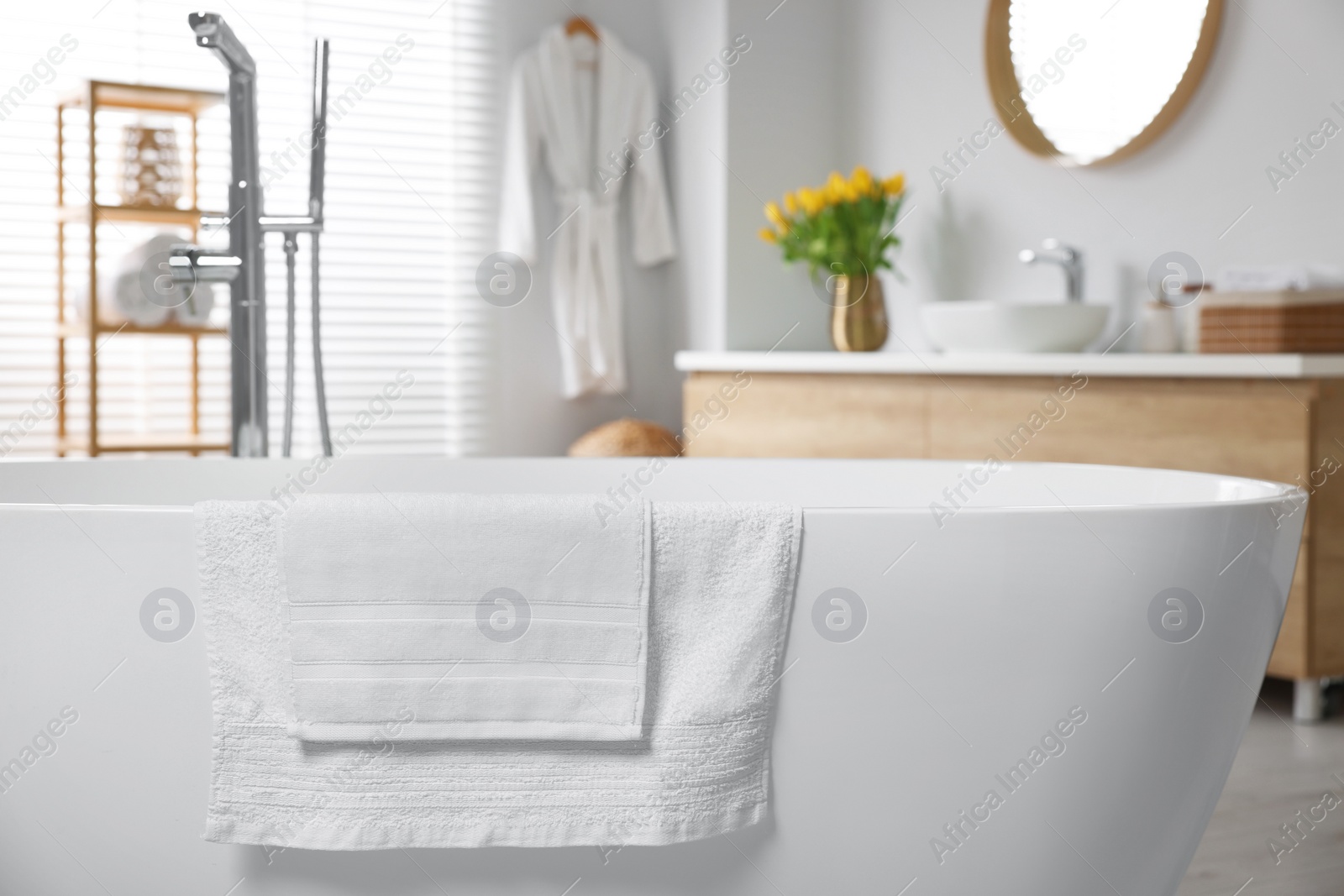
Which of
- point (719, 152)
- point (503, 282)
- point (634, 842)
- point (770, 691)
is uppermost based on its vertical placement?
point (719, 152)

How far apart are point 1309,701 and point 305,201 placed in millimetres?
2859

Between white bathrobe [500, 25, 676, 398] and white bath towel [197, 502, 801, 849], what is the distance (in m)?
2.91

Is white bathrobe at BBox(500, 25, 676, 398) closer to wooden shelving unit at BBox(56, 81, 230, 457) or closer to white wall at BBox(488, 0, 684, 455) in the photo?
white wall at BBox(488, 0, 684, 455)

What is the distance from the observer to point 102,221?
3.24 m

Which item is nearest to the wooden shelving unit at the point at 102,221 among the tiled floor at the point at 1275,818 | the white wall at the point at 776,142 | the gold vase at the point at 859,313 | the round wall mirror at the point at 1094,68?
the white wall at the point at 776,142

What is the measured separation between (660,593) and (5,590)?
0.61m

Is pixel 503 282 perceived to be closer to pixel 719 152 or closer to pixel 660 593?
pixel 719 152

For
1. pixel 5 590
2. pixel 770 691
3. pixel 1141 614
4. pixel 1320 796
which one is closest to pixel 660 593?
pixel 770 691

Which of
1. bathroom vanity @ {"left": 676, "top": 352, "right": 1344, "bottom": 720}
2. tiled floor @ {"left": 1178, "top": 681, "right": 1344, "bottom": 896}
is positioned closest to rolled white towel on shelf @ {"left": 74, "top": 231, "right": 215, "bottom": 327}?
bathroom vanity @ {"left": 676, "top": 352, "right": 1344, "bottom": 720}

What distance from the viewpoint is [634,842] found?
112 cm

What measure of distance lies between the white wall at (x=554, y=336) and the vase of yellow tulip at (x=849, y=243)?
2.38 ft

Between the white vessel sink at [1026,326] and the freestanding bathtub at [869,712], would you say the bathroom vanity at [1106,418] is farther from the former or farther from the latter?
the freestanding bathtub at [869,712]

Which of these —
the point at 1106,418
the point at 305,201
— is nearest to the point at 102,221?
the point at 305,201

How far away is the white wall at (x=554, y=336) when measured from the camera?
406 centimetres
